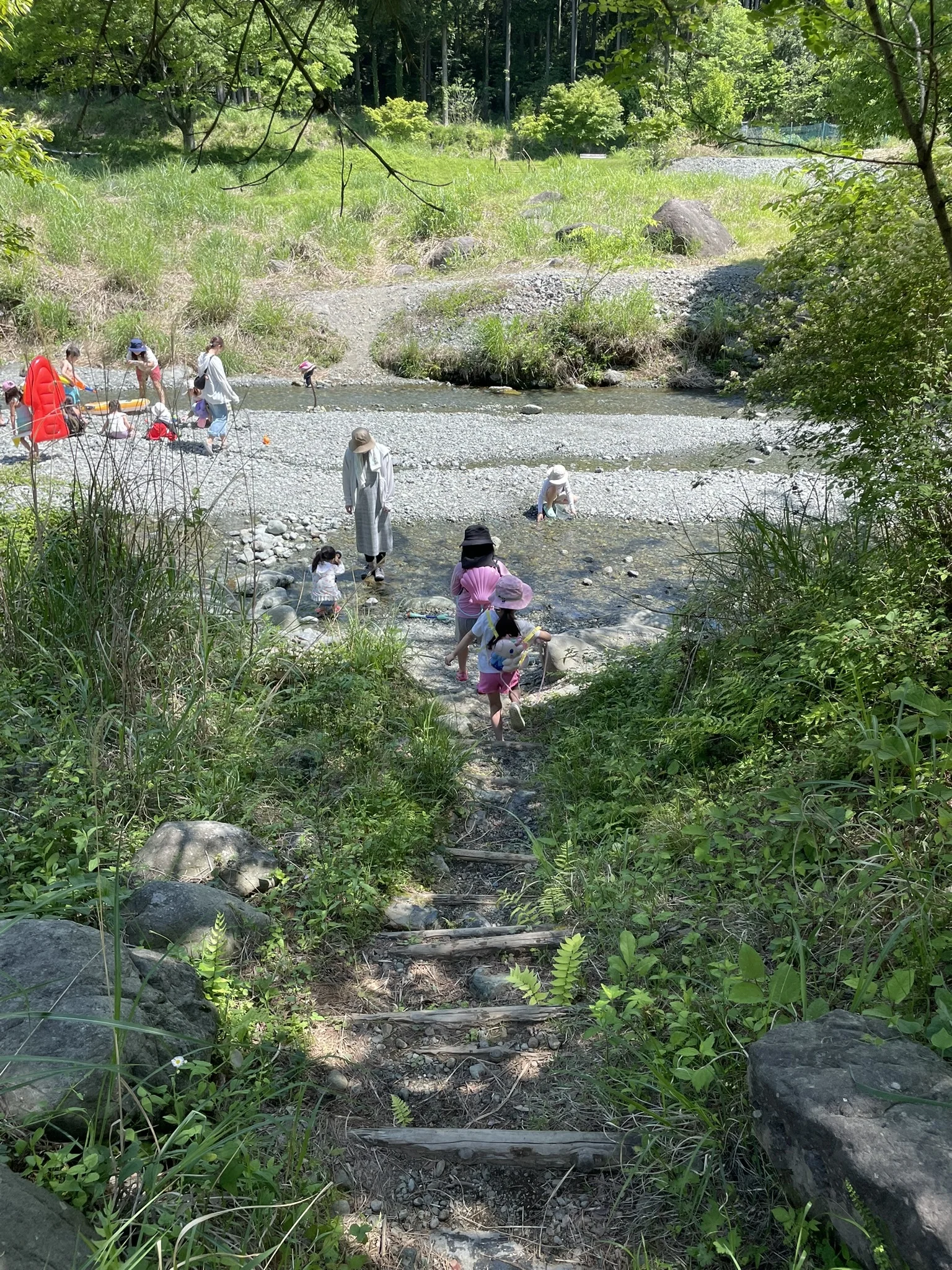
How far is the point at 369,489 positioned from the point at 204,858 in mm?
5263

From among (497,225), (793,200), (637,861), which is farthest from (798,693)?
(497,225)

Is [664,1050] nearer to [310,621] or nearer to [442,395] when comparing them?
[310,621]

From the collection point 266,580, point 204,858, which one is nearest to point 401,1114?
point 204,858

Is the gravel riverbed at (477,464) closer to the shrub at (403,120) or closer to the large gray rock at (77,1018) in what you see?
the large gray rock at (77,1018)

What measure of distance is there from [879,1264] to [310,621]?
602 cm

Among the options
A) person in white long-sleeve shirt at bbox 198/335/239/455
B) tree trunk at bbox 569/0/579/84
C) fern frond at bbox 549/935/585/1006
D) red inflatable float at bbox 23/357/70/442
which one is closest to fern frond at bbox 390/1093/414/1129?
fern frond at bbox 549/935/585/1006

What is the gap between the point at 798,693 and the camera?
4.21 metres

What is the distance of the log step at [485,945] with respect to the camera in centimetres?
339

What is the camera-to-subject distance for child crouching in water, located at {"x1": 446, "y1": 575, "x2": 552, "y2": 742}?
566 centimetres

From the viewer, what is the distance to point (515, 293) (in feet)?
63.4

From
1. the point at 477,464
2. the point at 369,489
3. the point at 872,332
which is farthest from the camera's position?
the point at 477,464

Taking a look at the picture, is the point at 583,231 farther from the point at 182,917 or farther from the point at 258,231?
the point at 182,917

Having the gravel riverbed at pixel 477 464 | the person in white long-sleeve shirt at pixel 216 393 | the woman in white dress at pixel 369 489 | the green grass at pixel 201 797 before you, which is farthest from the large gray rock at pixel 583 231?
the green grass at pixel 201 797

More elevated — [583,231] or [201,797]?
[583,231]
